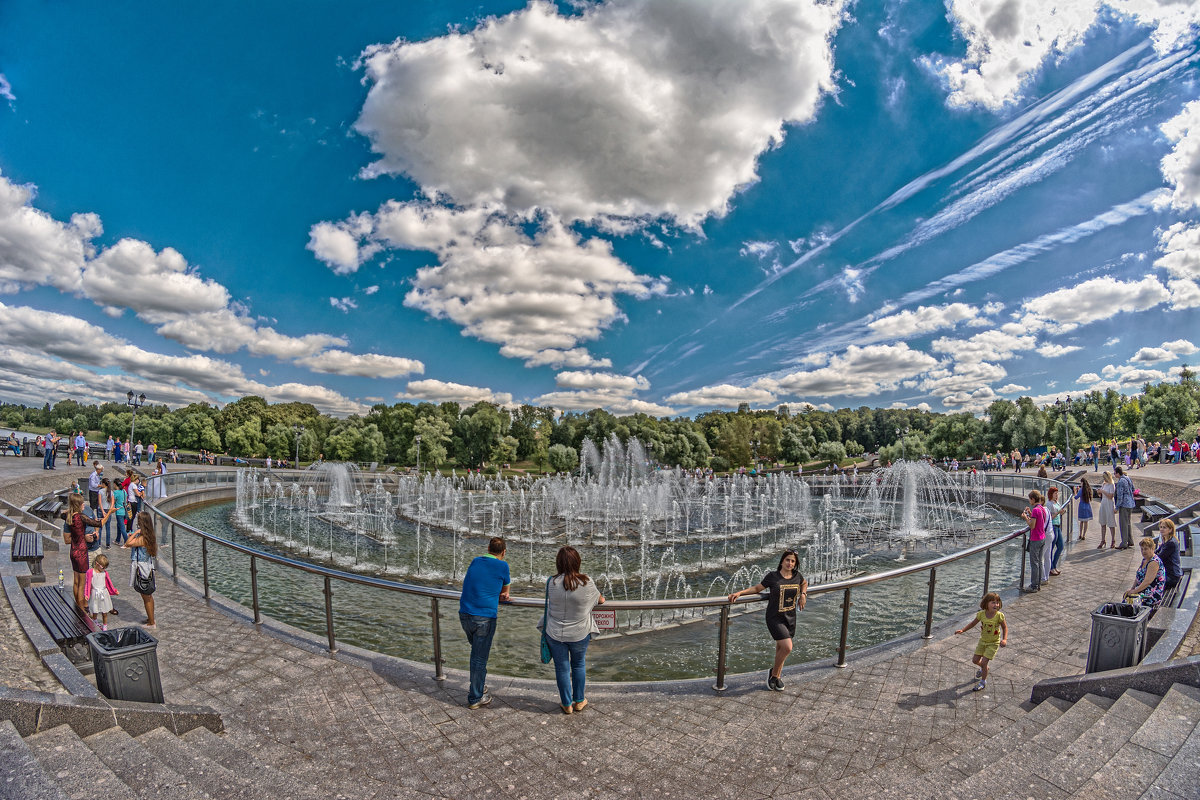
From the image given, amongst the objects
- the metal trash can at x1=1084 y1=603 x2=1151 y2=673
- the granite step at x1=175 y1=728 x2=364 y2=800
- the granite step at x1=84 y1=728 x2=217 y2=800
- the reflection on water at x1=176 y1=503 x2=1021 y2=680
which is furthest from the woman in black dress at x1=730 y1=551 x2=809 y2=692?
the granite step at x1=84 y1=728 x2=217 y2=800

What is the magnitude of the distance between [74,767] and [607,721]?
11.4 ft

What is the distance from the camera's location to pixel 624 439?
84188mm

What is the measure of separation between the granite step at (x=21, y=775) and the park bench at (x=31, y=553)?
→ 24.9ft

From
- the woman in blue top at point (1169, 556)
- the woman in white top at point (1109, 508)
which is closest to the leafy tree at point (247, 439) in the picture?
the woman in white top at point (1109, 508)

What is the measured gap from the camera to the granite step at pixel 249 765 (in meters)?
3.55

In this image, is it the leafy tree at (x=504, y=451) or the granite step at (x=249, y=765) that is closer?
the granite step at (x=249, y=765)

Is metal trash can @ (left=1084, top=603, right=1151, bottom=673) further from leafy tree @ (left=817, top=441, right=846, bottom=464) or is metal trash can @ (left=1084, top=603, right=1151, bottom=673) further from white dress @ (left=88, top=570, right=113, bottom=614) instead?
leafy tree @ (left=817, top=441, right=846, bottom=464)

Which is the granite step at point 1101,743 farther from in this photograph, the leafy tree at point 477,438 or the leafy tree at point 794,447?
the leafy tree at point 794,447

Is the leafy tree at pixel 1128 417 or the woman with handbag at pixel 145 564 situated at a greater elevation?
the leafy tree at pixel 1128 417

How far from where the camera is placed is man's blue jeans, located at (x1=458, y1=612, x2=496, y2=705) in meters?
4.96

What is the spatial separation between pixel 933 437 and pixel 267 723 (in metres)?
98.9

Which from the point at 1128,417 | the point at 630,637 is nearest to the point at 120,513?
the point at 630,637

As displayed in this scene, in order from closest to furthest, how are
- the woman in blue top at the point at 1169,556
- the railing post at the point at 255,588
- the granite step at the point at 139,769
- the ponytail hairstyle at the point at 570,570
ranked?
the granite step at the point at 139,769 < the ponytail hairstyle at the point at 570,570 < the railing post at the point at 255,588 < the woman in blue top at the point at 1169,556

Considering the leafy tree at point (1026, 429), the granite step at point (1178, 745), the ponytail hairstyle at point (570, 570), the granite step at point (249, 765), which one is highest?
the leafy tree at point (1026, 429)
